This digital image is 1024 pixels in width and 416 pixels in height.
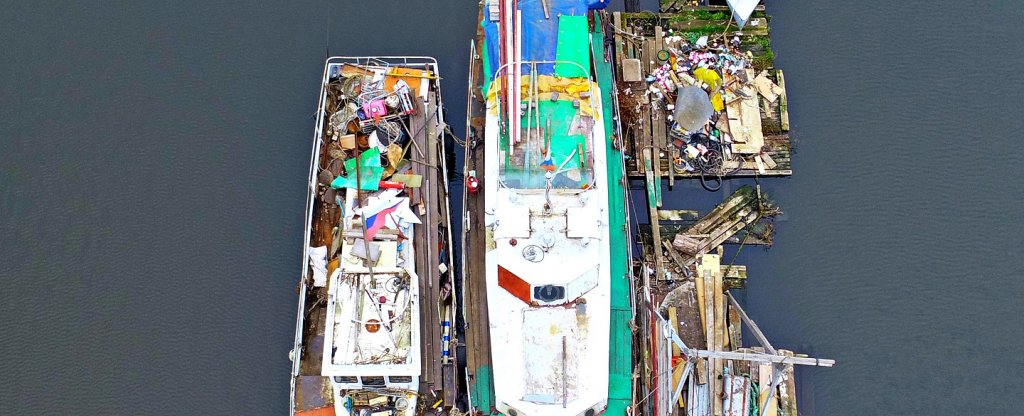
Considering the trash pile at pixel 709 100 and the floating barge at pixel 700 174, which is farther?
the trash pile at pixel 709 100

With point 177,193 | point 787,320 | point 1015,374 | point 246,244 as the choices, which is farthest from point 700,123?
point 177,193

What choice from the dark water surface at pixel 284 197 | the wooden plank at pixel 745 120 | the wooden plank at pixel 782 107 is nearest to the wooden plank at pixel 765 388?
the dark water surface at pixel 284 197

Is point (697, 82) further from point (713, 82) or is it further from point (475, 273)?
point (475, 273)

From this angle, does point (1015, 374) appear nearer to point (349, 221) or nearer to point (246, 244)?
point (349, 221)

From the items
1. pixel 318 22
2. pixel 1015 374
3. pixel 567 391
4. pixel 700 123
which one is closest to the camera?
pixel 567 391

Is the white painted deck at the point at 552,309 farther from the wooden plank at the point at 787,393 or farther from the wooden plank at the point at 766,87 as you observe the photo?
the wooden plank at the point at 766,87

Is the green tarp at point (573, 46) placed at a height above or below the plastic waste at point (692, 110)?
above

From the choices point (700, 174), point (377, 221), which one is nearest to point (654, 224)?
point (700, 174)

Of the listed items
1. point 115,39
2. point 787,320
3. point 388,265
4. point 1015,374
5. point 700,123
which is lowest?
point 1015,374
